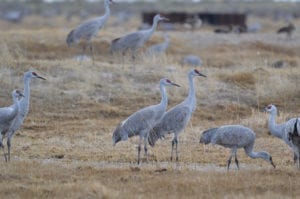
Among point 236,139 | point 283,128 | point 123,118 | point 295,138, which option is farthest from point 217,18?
point 295,138

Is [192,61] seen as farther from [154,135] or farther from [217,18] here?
[217,18]

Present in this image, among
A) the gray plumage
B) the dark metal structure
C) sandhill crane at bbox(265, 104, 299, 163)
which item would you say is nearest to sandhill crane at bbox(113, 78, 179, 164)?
sandhill crane at bbox(265, 104, 299, 163)

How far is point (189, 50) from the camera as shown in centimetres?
3269

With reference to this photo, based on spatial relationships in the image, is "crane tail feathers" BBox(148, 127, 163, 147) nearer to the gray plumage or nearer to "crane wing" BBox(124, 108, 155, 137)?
"crane wing" BBox(124, 108, 155, 137)

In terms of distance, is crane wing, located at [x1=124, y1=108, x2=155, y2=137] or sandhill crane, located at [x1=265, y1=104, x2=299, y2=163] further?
crane wing, located at [x1=124, y1=108, x2=155, y2=137]

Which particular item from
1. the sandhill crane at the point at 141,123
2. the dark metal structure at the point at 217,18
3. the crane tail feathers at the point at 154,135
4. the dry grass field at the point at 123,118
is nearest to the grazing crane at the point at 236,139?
the dry grass field at the point at 123,118

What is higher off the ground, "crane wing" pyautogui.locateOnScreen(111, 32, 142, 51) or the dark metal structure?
the dark metal structure

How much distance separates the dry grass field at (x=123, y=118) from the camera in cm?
1173

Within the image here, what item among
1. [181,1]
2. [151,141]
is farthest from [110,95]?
[181,1]

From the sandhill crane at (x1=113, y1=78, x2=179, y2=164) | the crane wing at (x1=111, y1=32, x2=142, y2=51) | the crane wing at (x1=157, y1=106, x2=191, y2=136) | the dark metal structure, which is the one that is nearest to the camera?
the sandhill crane at (x1=113, y1=78, x2=179, y2=164)

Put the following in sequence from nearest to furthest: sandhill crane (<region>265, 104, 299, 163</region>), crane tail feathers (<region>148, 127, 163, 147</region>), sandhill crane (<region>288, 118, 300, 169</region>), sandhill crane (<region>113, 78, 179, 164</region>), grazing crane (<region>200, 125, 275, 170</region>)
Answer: sandhill crane (<region>288, 118, 300, 169</region>), sandhill crane (<region>265, 104, 299, 163</region>), grazing crane (<region>200, 125, 275, 170</region>), sandhill crane (<region>113, 78, 179, 164</region>), crane tail feathers (<region>148, 127, 163, 147</region>)

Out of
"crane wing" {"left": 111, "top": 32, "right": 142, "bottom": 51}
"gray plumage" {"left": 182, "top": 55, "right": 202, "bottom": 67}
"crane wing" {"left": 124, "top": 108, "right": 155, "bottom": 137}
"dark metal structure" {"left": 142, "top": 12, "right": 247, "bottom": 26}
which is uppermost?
"dark metal structure" {"left": 142, "top": 12, "right": 247, "bottom": 26}

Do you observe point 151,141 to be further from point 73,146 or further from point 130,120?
point 73,146

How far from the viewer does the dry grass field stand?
1173 centimetres
